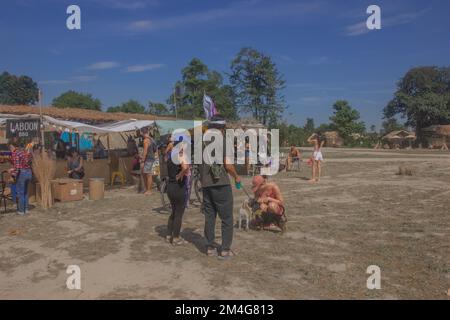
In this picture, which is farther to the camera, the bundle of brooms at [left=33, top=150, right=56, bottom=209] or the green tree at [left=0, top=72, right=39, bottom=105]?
the green tree at [left=0, top=72, right=39, bottom=105]

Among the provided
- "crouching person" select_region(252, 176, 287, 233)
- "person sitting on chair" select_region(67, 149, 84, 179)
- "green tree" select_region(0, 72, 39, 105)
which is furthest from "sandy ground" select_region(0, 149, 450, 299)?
"green tree" select_region(0, 72, 39, 105)

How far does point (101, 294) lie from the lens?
4.06m

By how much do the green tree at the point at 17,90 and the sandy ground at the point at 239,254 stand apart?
5083 centimetres

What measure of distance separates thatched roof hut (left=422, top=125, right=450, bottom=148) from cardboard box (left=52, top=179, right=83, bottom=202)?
1596 inches

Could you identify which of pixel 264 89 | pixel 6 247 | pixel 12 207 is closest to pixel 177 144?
pixel 6 247

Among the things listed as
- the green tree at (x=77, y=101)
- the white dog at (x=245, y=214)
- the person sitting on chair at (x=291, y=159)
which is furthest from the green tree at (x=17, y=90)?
the white dog at (x=245, y=214)

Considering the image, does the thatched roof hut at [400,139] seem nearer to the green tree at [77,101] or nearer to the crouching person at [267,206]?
the green tree at [77,101]

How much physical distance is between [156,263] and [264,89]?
2844cm

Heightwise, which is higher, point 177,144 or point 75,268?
point 177,144

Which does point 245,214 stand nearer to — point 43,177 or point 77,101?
point 43,177

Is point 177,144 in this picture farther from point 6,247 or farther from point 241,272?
point 6,247

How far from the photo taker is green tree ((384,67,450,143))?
45.6m

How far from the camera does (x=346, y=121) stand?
5097 cm

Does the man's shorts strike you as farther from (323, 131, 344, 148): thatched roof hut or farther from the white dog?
(323, 131, 344, 148): thatched roof hut
